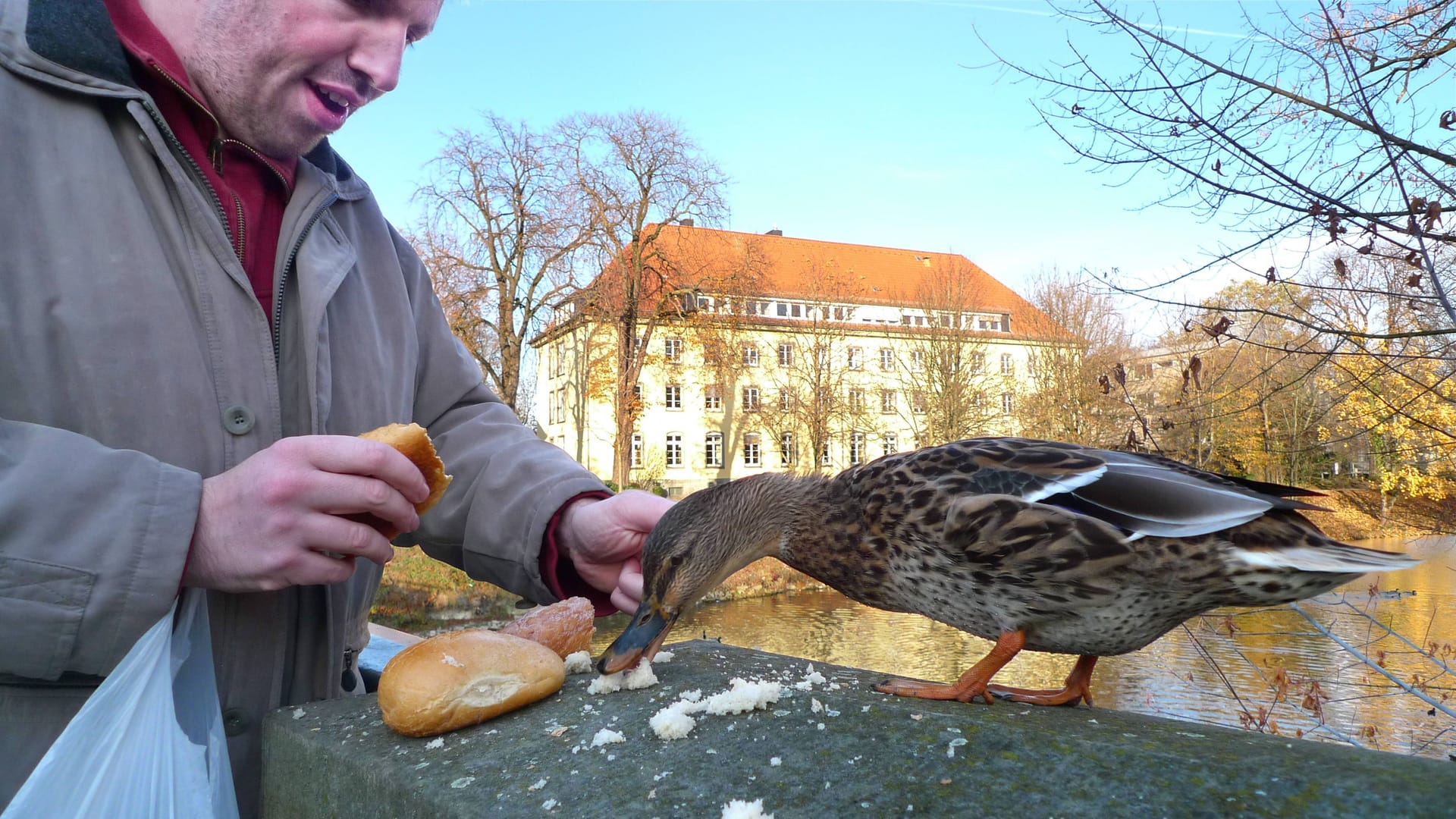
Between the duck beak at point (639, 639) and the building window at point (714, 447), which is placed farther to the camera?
the building window at point (714, 447)

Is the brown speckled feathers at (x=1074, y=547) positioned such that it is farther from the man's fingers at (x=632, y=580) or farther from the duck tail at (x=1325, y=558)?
the man's fingers at (x=632, y=580)

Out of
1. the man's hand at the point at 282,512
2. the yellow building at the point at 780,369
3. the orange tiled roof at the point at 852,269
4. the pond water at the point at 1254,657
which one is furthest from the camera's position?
the orange tiled roof at the point at 852,269

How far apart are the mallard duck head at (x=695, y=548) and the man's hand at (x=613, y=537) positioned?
62mm

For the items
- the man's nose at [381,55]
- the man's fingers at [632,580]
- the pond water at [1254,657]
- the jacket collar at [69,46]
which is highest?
the man's nose at [381,55]

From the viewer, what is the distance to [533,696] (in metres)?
1.86

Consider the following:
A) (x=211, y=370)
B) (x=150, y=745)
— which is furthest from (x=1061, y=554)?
(x=211, y=370)

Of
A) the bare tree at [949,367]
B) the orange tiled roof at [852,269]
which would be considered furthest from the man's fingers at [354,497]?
the orange tiled roof at [852,269]

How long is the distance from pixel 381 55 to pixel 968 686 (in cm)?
198

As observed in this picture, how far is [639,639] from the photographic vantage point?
6.92 ft

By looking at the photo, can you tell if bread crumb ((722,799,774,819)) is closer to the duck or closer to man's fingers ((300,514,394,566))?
the duck

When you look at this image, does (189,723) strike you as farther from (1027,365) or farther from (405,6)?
(1027,365)

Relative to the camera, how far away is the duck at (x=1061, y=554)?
1.78 metres

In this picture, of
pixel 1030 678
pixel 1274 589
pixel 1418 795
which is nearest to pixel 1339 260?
pixel 1274 589

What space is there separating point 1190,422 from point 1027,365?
100 ft
